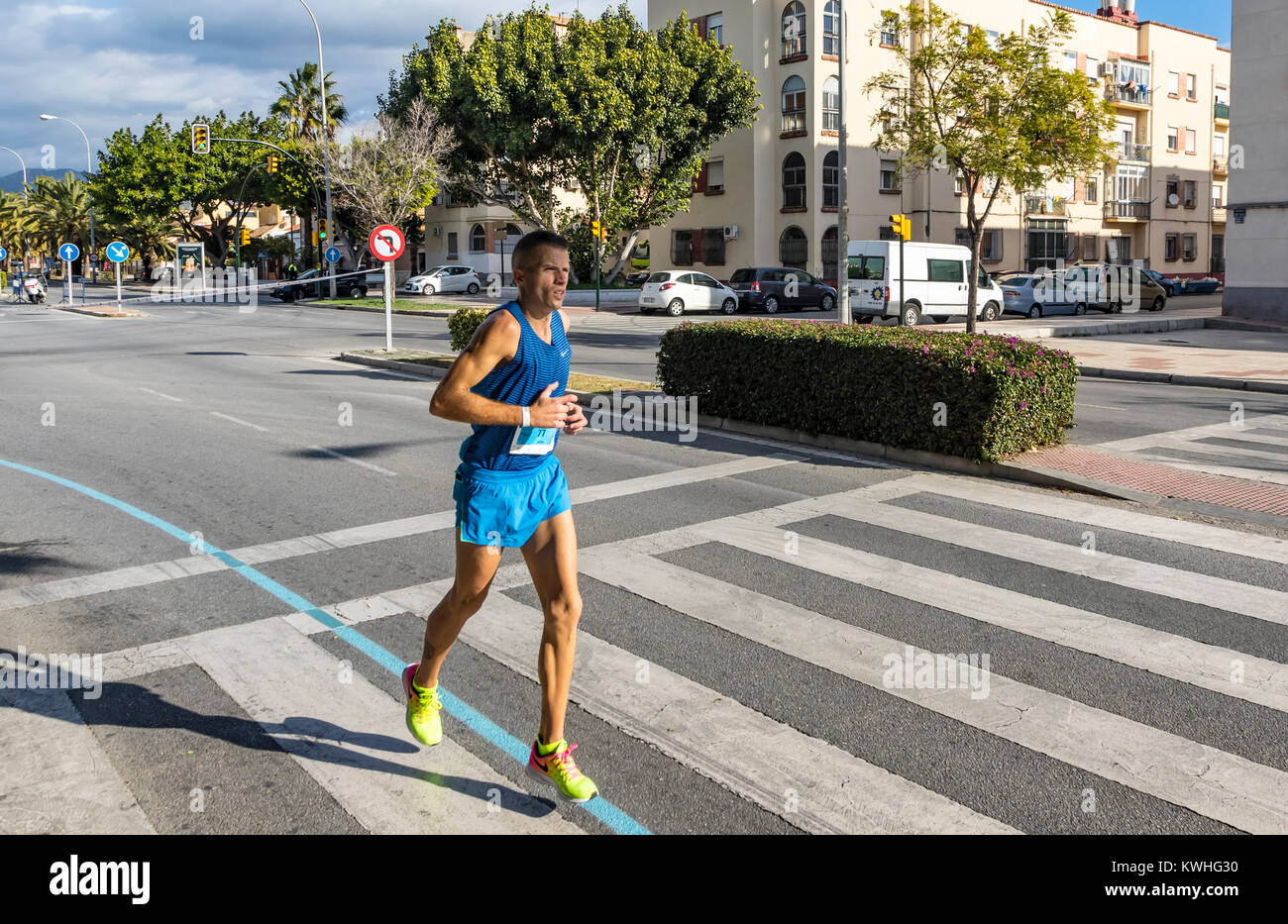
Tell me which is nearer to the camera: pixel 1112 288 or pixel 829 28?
pixel 1112 288

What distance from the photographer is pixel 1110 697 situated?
4.79 meters

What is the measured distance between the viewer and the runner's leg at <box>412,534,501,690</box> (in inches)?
156

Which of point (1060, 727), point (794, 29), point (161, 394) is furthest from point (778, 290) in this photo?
point (1060, 727)

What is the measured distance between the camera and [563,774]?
12.6 ft

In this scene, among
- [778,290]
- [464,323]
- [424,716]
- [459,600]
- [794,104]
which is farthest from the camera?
[794,104]

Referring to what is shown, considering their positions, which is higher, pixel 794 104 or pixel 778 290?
pixel 794 104

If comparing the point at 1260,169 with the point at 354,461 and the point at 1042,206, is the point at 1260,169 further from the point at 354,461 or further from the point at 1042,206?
the point at 354,461

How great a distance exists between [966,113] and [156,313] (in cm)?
2713

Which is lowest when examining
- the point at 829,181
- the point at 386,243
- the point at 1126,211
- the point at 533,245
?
the point at 533,245

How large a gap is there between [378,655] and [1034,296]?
31251 mm

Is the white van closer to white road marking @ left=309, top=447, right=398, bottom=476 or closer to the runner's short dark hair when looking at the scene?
white road marking @ left=309, top=447, right=398, bottom=476

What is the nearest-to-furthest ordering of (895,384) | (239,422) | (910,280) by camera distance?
(895,384), (239,422), (910,280)

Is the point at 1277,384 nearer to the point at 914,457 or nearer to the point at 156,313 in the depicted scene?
the point at 914,457

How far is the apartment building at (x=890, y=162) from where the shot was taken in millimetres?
43656
